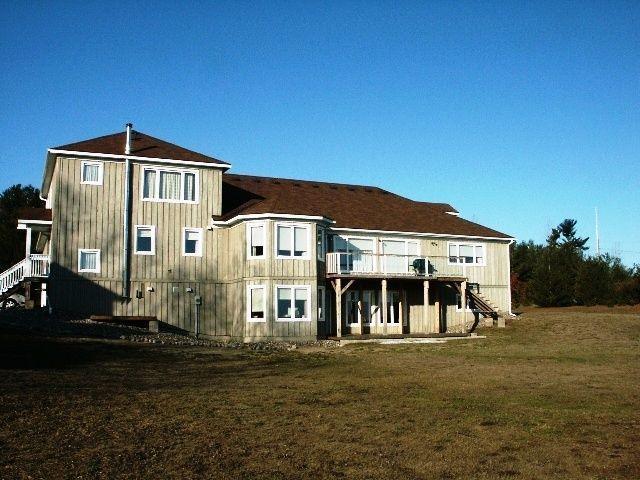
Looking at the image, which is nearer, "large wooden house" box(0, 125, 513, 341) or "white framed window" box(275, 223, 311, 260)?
"large wooden house" box(0, 125, 513, 341)

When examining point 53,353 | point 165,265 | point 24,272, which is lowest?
point 53,353

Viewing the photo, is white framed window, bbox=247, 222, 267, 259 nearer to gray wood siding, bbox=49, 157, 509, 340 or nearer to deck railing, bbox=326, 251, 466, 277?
gray wood siding, bbox=49, 157, 509, 340

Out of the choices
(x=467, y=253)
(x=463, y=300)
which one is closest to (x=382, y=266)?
(x=463, y=300)

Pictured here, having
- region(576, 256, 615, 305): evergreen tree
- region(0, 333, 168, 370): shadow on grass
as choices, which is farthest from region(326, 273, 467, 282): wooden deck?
region(576, 256, 615, 305): evergreen tree

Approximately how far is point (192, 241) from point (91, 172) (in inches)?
219

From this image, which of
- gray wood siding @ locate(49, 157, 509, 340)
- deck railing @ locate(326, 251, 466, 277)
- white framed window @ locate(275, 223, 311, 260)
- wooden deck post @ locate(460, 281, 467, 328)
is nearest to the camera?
gray wood siding @ locate(49, 157, 509, 340)

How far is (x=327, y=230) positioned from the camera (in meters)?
34.0

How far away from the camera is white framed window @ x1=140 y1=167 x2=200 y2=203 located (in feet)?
105

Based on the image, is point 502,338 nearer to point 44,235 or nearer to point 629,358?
point 629,358

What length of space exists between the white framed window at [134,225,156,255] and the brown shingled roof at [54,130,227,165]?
133 inches

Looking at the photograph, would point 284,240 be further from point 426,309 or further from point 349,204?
point 426,309

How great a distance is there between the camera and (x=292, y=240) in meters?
31.1

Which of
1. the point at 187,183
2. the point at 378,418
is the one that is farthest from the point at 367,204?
the point at 378,418

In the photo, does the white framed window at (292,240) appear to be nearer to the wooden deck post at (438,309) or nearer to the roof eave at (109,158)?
the roof eave at (109,158)
